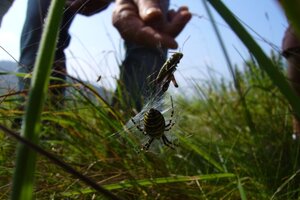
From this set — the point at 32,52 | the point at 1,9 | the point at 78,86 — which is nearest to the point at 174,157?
the point at 78,86

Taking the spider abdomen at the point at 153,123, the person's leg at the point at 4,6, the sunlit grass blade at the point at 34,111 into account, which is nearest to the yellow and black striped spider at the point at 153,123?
the spider abdomen at the point at 153,123

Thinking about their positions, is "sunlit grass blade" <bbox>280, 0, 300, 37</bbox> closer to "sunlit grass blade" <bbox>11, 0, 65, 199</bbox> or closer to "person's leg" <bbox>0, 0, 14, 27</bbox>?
"sunlit grass blade" <bbox>11, 0, 65, 199</bbox>

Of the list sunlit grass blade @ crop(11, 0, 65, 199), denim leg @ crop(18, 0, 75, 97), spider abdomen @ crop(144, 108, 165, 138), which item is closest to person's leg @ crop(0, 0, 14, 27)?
sunlit grass blade @ crop(11, 0, 65, 199)

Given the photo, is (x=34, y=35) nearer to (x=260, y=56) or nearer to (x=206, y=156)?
(x=206, y=156)

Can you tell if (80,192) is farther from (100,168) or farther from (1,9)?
(1,9)

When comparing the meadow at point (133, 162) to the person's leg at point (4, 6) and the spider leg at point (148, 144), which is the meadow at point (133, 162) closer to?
the spider leg at point (148, 144)


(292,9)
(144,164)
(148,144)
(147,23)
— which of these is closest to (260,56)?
(292,9)
